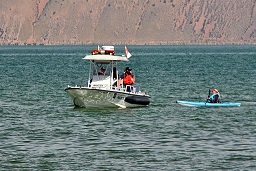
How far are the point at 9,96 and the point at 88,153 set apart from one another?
25.7 m

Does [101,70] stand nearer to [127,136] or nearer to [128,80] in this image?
[128,80]

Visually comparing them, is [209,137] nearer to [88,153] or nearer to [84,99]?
[88,153]

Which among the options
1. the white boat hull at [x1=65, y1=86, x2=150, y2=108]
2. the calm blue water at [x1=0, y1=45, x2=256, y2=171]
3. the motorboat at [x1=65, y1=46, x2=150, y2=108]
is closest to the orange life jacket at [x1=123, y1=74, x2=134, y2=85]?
the motorboat at [x1=65, y1=46, x2=150, y2=108]

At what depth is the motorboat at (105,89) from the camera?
3997cm

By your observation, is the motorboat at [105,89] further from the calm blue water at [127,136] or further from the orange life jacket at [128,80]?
the calm blue water at [127,136]

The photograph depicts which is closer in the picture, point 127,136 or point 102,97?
point 127,136

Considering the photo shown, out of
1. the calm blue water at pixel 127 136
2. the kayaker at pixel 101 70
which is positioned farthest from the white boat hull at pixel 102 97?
the kayaker at pixel 101 70

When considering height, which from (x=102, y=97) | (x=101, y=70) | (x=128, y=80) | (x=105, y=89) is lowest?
(x=102, y=97)

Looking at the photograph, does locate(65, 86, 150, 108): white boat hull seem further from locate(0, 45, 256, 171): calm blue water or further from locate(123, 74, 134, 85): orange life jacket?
locate(123, 74, 134, 85): orange life jacket

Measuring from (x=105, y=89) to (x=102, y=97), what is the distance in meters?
0.46

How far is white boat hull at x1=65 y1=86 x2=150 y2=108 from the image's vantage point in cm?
3978

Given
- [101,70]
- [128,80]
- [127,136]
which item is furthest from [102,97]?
[127,136]

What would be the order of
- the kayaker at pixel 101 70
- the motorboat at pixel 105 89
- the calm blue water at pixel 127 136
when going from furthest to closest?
the kayaker at pixel 101 70
the motorboat at pixel 105 89
the calm blue water at pixel 127 136

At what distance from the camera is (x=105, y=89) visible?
39.9 meters
